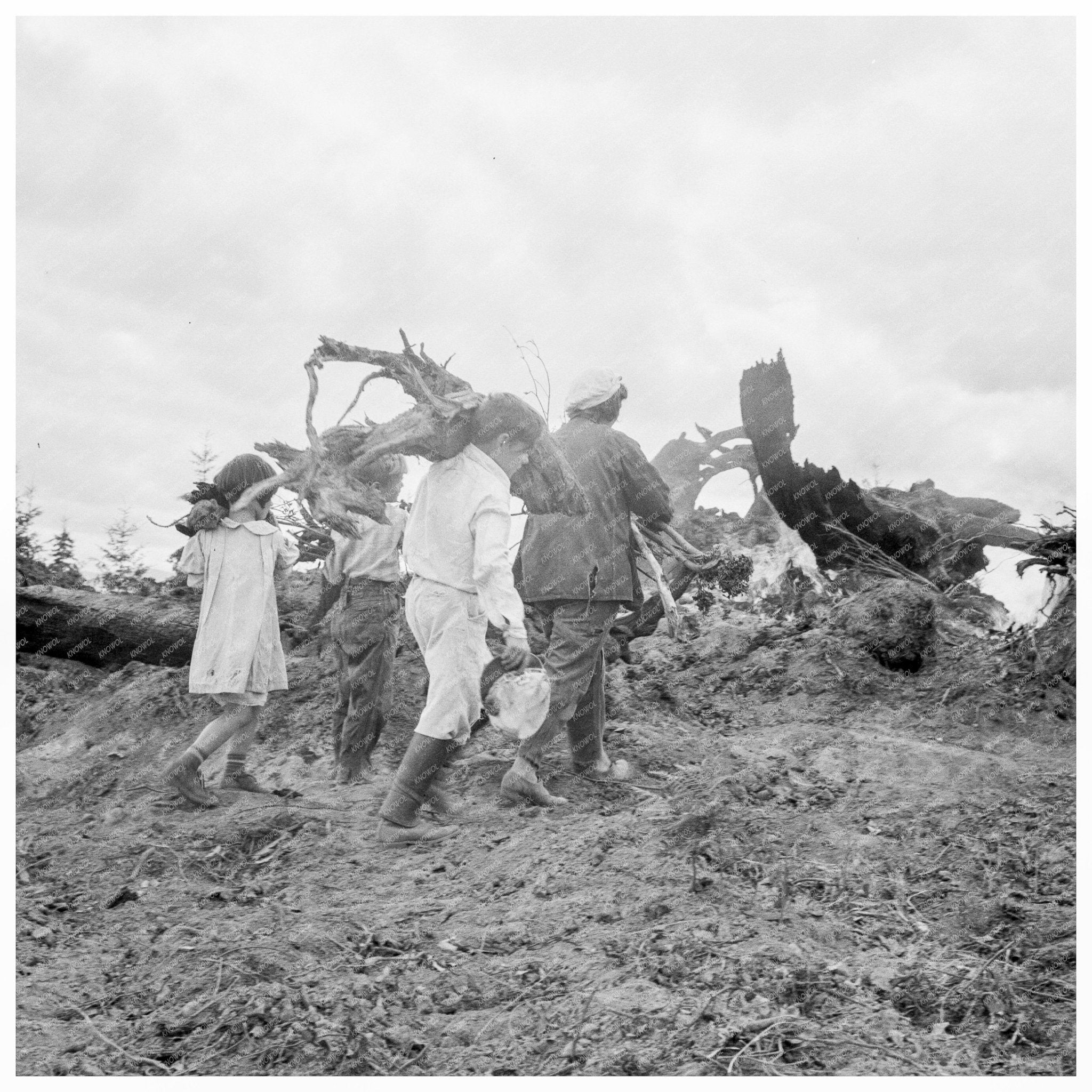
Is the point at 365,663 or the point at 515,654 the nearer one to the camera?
the point at 515,654

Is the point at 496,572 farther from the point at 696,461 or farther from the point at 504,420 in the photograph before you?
the point at 696,461

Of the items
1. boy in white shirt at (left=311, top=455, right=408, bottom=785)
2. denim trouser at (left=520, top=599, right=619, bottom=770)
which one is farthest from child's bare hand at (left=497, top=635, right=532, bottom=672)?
boy in white shirt at (left=311, top=455, right=408, bottom=785)

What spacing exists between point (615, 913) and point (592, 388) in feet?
9.28

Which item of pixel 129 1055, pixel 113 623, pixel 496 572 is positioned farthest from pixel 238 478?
pixel 113 623

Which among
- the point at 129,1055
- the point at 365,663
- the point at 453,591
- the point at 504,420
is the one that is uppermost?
the point at 504,420

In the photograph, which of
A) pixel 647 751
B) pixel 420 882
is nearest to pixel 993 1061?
pixel 420 882

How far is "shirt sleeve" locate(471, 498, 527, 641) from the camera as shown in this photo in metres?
3.82

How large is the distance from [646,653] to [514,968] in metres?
4.80

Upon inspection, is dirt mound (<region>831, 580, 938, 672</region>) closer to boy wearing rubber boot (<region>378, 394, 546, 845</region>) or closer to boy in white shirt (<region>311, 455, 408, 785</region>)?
boy in white shirt (<region>311, 455, 408, 785</region>)

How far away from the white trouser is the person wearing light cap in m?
0.75

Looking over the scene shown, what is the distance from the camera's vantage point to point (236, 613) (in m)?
4.93

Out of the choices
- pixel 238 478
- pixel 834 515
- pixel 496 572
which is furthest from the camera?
pixel 834 515

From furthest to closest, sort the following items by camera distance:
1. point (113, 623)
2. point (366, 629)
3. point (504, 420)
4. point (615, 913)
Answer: point (113, 623)
point (366, 629)
point (504, 420)
point (615, 913)

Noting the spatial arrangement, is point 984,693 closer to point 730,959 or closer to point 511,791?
point 511,791
